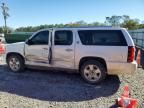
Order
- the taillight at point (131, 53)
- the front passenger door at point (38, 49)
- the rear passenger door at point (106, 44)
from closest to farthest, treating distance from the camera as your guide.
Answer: the taillight at point (131, 53)
the rear passenger door at point (106, 44)
the front passenger door at point (38, 49)

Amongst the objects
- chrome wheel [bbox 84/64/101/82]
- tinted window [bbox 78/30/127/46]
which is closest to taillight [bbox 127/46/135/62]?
tinted window [bbox 78/30/127/46]

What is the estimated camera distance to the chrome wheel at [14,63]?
8.24 metres

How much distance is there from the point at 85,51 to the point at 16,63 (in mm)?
3096

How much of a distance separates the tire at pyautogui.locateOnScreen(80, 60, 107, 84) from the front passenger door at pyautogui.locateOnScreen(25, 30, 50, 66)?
1.52 m

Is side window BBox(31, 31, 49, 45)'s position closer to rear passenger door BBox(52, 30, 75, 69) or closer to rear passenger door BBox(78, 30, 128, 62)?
rear passenger door BBox(52, 30, 75, 69)

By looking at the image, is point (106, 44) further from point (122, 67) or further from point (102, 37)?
point (122, 67)

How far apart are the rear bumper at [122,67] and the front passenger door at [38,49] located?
238 centimetres

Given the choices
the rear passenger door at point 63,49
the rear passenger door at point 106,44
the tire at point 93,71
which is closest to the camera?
the rear passenger door at point 106,44

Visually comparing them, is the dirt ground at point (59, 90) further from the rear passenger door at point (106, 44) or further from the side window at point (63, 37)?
the side window at point (63, 37)

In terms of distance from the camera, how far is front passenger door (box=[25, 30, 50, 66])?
298 inches

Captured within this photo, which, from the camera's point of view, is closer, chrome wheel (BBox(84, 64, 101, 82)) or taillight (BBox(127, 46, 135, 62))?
taillight (BBox(127, 46, 135, 62))

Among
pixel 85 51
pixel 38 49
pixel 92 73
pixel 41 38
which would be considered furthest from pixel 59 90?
pixel 41 38

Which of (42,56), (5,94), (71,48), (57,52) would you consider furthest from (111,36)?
(5,94)

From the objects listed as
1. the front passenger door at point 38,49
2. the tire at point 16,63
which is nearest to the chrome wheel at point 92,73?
the front passenger door at point 38,49
